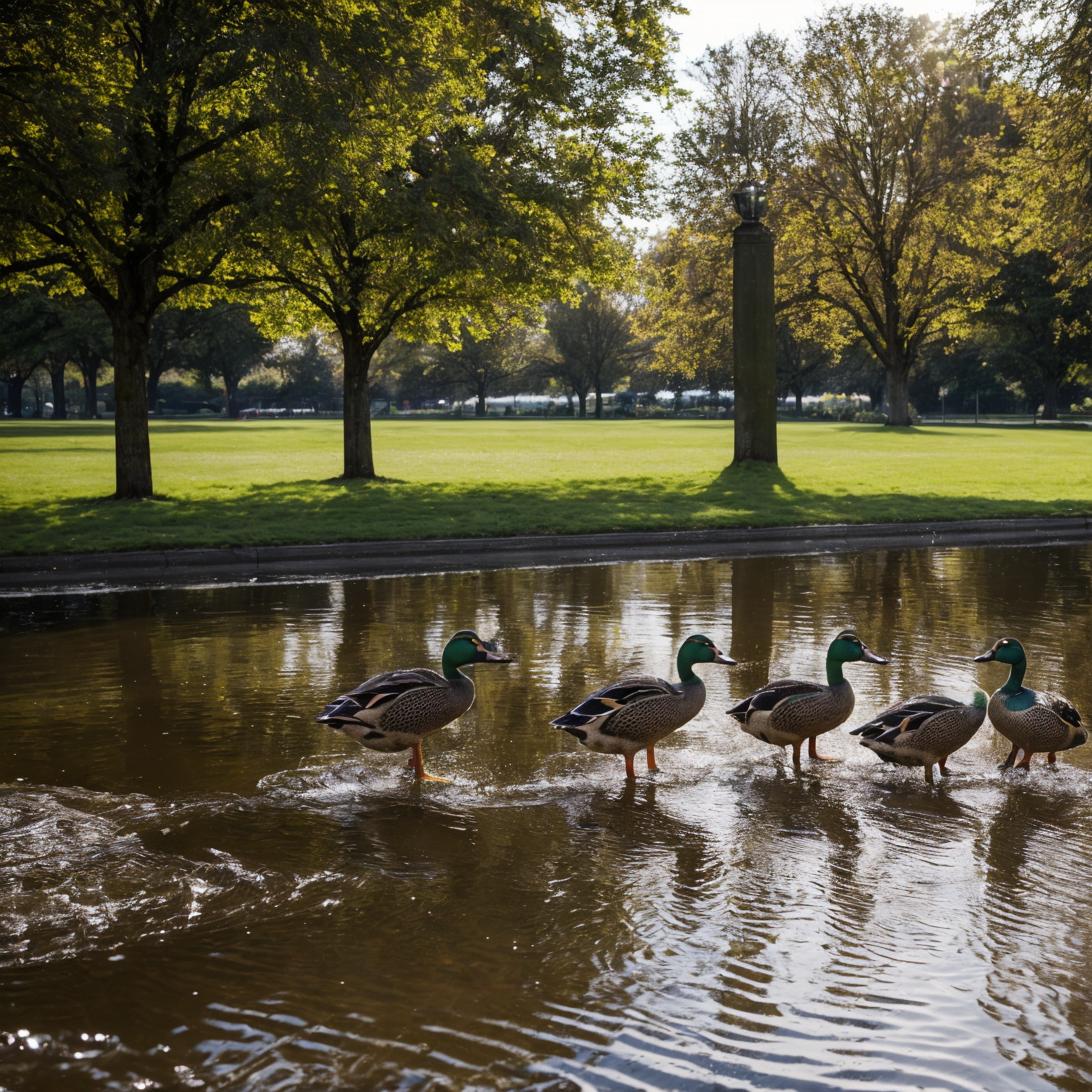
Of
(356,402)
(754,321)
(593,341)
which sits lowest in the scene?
(356,402)

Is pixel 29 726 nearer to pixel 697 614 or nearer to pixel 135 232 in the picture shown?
pixel 697 614

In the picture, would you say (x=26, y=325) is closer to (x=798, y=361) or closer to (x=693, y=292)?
(x=693, y=292)

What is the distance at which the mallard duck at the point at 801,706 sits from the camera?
6.25 m

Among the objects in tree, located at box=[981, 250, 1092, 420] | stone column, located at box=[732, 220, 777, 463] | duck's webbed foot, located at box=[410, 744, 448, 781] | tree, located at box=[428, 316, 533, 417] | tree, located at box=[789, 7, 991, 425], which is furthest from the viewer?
tree, located at box=[428, 316, 533, 417]

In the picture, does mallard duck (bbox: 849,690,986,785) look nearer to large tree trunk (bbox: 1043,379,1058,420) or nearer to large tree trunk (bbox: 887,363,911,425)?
large tree trunk (bbox: 887,363,911,425)

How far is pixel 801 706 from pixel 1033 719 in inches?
49.9

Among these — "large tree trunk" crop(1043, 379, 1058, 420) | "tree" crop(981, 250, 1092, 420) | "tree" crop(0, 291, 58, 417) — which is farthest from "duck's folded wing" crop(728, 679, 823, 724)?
"large tree trunk" crop(1043, 379, 1058, 420)

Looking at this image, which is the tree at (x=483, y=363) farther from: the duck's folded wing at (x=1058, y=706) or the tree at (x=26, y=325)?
the duck's folded wing at (x=1058, y=706)

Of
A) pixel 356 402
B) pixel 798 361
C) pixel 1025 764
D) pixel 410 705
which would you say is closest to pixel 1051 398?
pixel 798 361

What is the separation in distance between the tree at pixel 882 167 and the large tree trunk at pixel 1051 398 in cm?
2125

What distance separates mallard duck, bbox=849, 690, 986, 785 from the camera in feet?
19.6

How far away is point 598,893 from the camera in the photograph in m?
4.69

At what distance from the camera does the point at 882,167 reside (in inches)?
1720

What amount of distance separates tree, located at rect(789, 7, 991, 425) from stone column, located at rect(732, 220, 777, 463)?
67.6ft
